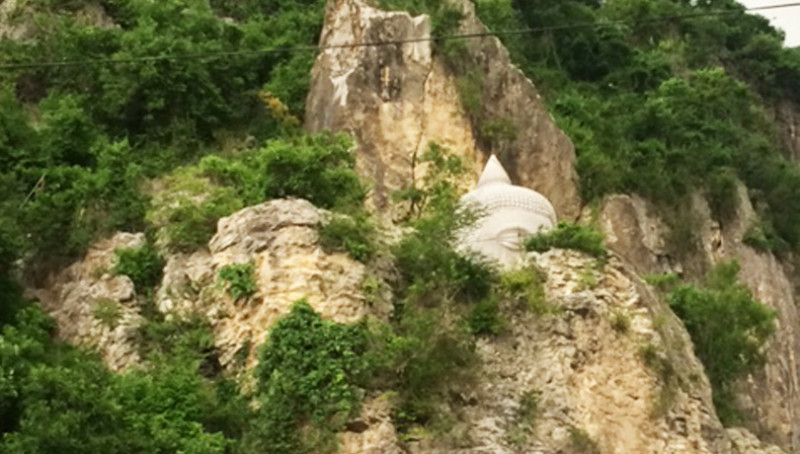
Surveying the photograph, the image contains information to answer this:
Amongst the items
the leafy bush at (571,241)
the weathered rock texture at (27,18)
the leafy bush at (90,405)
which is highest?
the weathered rock texture at (27,18)

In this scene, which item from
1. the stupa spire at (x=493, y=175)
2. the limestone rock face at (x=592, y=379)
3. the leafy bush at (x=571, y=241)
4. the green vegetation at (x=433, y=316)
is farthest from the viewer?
the stupa spire at (x=493, y=175)

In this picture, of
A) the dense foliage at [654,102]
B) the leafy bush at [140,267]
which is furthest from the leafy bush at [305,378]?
the dense foliage at [654,102]

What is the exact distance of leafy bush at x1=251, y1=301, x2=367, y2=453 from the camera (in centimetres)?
1781

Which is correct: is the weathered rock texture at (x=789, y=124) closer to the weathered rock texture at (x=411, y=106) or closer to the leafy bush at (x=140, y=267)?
the weathered rock texture at (x=411, y=106)

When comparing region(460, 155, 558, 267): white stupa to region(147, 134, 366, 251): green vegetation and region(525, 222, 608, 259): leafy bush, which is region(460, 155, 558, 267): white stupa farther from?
region(147, 134, 366, 251): green vegetation

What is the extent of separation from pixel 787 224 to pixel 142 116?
44.1 feet

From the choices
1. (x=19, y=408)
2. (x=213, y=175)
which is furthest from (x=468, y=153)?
(x=19, y=408)

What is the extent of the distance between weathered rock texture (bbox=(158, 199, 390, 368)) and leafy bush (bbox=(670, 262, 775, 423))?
19.6ft

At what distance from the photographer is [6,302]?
20.5m

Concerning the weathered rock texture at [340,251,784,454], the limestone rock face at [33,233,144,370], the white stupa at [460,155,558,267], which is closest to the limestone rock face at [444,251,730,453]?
the weathered rock texture at [340,251,784,454]

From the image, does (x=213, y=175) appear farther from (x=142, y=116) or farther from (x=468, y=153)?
(x=468, y=153)

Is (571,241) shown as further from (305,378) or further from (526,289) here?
(305,378)

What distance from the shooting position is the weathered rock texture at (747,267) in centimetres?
2733

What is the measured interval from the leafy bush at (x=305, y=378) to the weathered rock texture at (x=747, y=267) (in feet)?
28.6
